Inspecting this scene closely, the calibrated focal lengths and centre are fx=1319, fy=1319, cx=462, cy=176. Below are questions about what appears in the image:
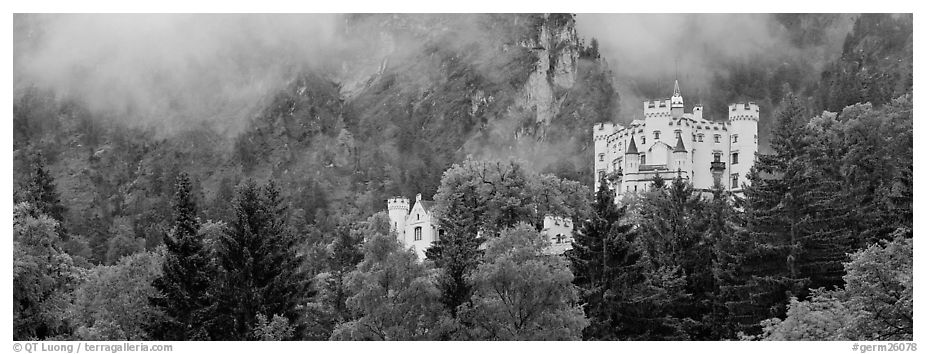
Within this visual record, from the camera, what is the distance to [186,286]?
Answer: 54938 mm

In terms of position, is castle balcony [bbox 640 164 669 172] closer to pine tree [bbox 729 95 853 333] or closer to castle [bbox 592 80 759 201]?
castle [bbox 592 80 759 201]

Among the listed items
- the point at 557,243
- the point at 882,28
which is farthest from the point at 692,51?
the point at 557,243

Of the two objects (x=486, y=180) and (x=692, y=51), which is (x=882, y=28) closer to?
(x=692, y=51)

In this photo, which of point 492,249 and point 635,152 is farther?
point 635,152

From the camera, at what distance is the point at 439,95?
627 ft

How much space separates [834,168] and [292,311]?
93.1ft

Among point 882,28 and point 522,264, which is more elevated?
point 882,28

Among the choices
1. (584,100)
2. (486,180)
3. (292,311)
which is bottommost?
(292,311)

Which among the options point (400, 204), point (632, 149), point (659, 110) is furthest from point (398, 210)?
point (659, 110)

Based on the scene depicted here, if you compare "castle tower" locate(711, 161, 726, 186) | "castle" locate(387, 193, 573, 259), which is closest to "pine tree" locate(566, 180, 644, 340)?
"castle" locate(387, 193, 573, 259)

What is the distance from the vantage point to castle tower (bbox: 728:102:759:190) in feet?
304

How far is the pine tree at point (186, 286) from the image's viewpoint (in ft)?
174

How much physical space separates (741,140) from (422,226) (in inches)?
1010

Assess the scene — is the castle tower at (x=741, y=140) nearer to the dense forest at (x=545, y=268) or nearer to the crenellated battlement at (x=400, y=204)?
the dense forest at (x=545, y=268)
